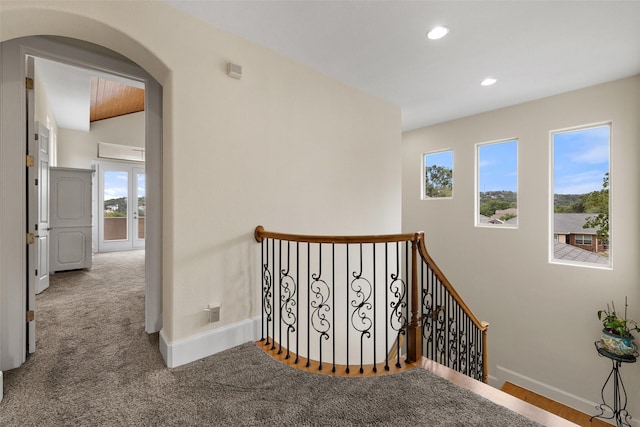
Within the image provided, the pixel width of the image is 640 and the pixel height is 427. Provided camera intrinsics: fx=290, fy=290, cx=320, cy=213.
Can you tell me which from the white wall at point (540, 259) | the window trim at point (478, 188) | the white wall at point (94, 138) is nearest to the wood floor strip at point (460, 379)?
the white wall at point (540, 259)

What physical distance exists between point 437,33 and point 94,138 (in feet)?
26.2

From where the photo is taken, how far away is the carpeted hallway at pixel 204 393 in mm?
1611

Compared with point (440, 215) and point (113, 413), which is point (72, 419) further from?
point (440, 215)

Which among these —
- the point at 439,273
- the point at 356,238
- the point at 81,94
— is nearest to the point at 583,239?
the point at 439,273

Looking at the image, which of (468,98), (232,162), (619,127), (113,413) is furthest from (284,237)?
(619,127)

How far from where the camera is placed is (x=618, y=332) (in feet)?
11.3

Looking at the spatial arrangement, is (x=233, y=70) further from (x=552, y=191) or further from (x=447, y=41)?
(x=552, y=191)

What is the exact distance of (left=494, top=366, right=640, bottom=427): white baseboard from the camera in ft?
12.4

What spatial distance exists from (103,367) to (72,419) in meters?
0.54

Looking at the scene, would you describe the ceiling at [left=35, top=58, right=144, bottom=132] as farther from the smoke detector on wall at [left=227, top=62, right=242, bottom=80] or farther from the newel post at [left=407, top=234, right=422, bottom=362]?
the newel post at [left=407, top=234, right=422, bottom=362]

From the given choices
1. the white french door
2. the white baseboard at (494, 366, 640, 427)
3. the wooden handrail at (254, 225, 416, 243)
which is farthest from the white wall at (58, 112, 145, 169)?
the white baseboard at (494, 366, 640, 427)

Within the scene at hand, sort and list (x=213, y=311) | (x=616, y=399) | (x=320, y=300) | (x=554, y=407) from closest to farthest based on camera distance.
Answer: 1. (x=213, y=311)
2. (x=320, y=300)
3. (x=616, y=399)
4. (x=554, y=407)

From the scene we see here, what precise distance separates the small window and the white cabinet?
→ 6.20 meters

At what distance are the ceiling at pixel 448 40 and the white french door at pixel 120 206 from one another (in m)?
6.67
